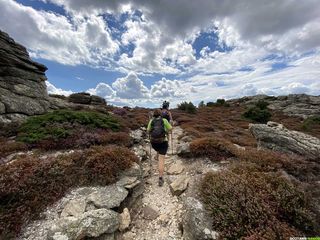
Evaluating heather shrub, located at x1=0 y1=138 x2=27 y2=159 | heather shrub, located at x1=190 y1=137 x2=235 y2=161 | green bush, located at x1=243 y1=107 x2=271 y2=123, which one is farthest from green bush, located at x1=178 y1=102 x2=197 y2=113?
heather shrub, located at x1=0 y1=138 x2=27 y2=159

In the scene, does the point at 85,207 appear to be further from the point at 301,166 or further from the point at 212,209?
the point at 301,166

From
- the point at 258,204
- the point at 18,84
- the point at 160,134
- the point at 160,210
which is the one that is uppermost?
the point at 18,84

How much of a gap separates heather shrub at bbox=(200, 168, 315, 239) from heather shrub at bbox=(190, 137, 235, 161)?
2.88m

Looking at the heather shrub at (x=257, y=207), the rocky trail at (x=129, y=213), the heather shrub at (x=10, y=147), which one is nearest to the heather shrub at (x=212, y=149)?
the rocky trail at (x=129, y=213)

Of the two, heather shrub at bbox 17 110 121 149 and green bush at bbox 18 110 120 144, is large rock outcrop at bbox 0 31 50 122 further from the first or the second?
heather shrub at bbox 17 110 121 149

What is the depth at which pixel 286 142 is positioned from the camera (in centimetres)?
Answer: 1075

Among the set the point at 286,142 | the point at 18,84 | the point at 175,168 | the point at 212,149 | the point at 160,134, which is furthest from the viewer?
the point at 18,84

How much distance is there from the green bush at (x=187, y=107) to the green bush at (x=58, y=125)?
22.3m

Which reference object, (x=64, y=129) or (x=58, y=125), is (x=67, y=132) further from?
(x=58, y=125)

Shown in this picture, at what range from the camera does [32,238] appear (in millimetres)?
4730

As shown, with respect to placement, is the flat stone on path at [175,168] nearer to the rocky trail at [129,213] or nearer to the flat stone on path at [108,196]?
the rocky trail at [129,213]

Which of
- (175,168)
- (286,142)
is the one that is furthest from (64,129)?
(286,142)

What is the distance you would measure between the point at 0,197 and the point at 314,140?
1510 cm

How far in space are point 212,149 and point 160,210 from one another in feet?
14.0
